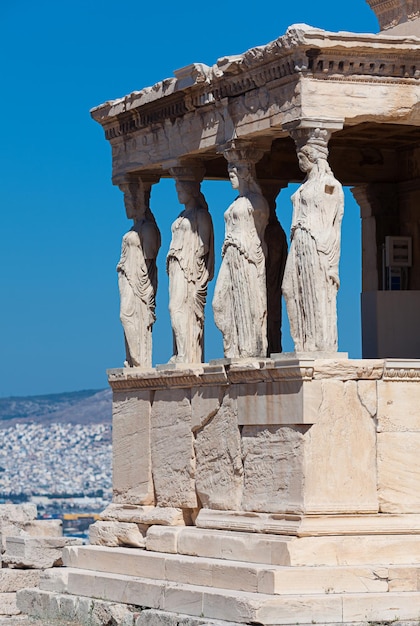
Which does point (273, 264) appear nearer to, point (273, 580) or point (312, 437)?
point (312, 437)

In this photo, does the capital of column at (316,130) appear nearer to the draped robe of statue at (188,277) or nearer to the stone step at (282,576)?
the draped robe of statue at (188,277)

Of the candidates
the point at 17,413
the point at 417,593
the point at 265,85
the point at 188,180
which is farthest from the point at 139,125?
the point at 17,413

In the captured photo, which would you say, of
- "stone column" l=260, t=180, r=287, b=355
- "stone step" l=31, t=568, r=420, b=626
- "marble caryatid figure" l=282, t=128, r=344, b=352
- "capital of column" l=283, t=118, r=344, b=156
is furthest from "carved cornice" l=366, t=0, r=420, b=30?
"stone step" l=31, t=568, r=420, b=626

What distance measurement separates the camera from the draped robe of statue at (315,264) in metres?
18.9

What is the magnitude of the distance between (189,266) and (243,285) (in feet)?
4.91

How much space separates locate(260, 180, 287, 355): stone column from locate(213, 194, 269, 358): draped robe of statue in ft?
6.05

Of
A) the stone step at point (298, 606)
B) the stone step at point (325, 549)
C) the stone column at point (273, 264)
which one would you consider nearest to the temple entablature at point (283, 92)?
the stone column at point (273, 264)

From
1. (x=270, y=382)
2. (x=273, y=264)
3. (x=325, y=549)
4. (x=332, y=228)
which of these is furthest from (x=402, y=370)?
(x=273, y=264)

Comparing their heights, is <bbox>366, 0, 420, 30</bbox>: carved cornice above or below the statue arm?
above

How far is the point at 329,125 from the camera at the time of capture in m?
19.1

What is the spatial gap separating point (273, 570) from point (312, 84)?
167 inches

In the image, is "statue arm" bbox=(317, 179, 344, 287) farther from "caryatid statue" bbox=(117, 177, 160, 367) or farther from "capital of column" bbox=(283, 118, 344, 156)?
"caryatid statue" bbox=(117, 177, 160, 367)

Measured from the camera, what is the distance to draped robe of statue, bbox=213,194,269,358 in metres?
20.0

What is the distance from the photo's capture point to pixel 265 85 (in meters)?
19.7
